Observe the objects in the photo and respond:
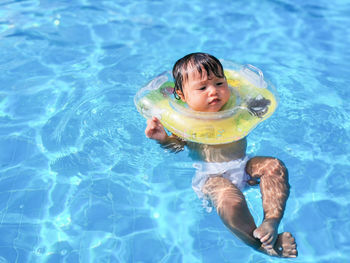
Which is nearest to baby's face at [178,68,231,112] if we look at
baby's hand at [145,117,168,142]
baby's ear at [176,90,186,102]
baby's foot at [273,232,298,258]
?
baby's ear at [176,90,186,102]

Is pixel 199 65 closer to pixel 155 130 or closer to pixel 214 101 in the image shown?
pixel 214 101

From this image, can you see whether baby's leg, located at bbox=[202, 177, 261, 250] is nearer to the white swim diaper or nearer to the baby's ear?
the white swim diaper

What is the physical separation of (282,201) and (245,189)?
1.47 feet

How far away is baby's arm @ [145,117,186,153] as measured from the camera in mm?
3650

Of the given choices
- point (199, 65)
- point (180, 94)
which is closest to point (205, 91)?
point (199, 65)

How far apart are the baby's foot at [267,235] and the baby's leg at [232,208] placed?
68 mm

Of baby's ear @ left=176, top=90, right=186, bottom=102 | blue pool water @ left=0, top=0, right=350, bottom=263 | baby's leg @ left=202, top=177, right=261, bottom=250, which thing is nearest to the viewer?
baby's leg @ left=202, top=177, right=261, bottom=250

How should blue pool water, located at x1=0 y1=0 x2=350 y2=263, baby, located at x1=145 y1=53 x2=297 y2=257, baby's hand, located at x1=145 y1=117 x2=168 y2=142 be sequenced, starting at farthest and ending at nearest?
baby's hand, located at x1=145 y1=117 x2=168 y2=142 → blue pool water, located at x1=0 y1=0 x2=350 y2=263 → baby, located at x1=145 y1=53 x2=297 y2=257

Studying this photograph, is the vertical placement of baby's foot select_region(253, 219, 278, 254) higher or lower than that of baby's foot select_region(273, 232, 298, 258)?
higher

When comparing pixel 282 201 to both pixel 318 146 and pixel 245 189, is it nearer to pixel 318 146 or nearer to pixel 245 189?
pixel 245 189

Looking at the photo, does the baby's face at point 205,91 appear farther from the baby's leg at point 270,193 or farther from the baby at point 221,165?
the baby's leg at point 270,193

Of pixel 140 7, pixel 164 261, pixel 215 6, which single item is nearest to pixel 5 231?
pixel 164 261

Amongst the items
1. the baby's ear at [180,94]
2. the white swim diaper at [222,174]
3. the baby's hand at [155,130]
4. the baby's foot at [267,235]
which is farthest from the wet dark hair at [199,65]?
the baby's foot at [267,235]

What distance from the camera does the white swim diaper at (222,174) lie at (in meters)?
3.65
